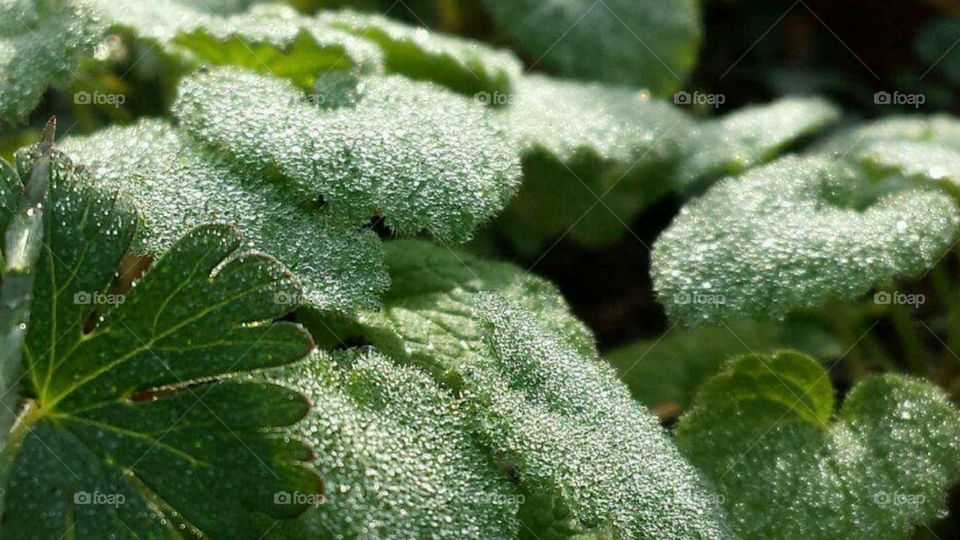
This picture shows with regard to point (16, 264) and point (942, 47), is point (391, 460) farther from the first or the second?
point (942, 47)

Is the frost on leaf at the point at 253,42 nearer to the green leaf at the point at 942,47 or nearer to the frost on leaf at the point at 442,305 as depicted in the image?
the frost on leaf at the point at 442,305

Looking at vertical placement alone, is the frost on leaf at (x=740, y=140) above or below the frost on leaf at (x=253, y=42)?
above

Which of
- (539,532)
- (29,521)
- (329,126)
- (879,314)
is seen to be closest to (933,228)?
(879,314)

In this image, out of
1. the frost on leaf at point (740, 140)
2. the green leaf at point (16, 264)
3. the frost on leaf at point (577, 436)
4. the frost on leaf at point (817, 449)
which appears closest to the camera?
the green leaf at point (16, 264)

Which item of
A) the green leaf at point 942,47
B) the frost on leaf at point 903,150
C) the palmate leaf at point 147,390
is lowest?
the palmate leaf at point 147,390

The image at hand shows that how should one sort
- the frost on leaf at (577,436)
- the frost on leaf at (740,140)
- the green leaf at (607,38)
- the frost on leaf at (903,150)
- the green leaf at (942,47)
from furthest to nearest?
the green leaf at (942,47)
the green leaf at (607,38)
the frost on leaf at (740,140)
the frost on leaf at (903,150)
the frost on leaf at (577,436)

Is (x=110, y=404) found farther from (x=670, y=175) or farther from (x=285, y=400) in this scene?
(x=670, y=175)

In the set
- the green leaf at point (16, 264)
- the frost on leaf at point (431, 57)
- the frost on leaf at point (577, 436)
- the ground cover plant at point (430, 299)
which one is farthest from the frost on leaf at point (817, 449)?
the green leaf at point (16, 264)

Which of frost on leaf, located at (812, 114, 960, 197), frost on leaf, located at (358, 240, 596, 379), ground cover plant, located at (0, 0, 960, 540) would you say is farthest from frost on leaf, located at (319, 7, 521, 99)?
frost on leaf, located at (812, 114, 960, 197)

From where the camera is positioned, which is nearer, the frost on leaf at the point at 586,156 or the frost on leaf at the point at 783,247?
the frost on leaf at the point at 783,247

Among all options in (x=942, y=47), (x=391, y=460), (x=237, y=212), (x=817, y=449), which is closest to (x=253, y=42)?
(x=237, y=212)
